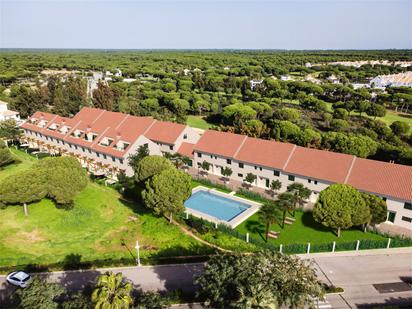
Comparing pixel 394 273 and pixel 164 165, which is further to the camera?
pixel 164 165

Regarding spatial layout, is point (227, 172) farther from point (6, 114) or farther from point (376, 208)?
point (6, 114)

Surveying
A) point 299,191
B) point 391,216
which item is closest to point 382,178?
point 391,216

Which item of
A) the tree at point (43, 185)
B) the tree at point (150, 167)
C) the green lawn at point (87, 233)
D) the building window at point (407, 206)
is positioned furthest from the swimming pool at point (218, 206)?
the building window at point (407, 206)

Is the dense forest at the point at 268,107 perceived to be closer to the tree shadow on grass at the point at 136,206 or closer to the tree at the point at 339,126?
the tree at the point at 339,126

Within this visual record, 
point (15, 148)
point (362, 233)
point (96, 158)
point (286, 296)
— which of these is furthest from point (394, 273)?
point (15, 148)

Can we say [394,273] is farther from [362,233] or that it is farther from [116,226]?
[116,226]

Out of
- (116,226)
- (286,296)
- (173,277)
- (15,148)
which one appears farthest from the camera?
(15,148)

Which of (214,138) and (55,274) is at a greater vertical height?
(214,138)
